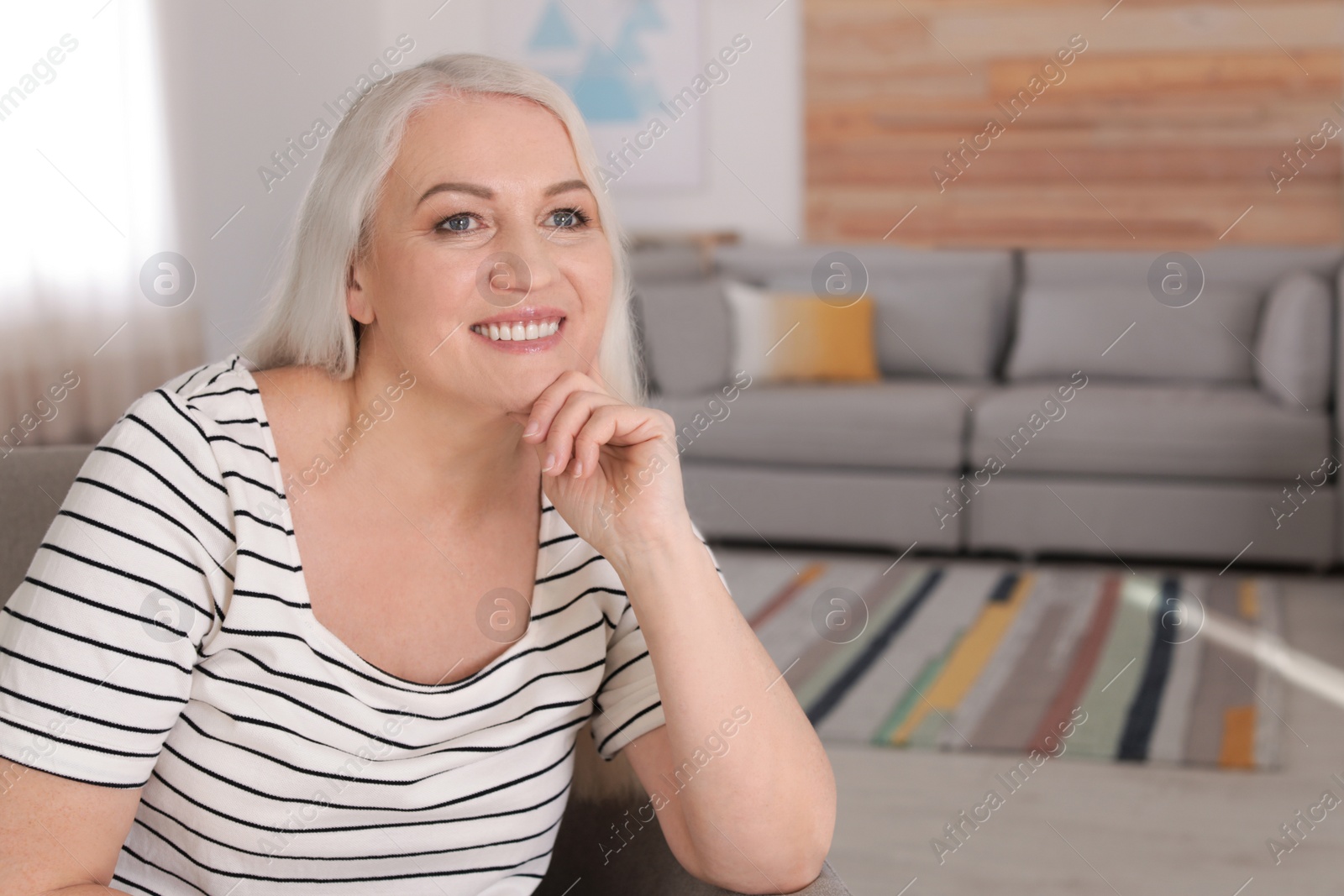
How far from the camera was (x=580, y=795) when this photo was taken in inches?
43.5

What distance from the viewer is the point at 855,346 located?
394cm

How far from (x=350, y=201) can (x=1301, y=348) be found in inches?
127

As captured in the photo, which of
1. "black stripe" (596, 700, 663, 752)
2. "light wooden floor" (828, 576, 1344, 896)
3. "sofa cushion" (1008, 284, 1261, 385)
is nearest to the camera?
"black stripe" (596, 700, 663, 752)

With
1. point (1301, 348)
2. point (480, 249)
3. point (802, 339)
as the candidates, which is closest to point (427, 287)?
point (480, 249)

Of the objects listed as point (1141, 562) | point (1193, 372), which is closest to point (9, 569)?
point (1141, 562)

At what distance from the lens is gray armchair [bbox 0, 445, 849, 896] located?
1.02 meters

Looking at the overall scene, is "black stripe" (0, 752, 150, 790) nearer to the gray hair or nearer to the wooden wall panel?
the gray hair

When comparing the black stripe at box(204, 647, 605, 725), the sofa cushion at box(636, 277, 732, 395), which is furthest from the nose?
the sofa cushion at box(636, 277, 732, 395)

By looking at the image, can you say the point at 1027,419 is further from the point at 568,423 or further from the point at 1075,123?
the point at 568,423

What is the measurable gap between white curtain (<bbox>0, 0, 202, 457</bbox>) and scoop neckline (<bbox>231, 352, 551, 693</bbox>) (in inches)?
110

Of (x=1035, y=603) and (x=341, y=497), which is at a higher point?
(x=1035, y=603)

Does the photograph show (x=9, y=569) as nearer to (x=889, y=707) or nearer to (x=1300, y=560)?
(x=889, y=707)

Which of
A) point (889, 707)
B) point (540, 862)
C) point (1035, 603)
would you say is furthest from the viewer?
point (1035, 603)

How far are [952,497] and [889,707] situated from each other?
1170mm
